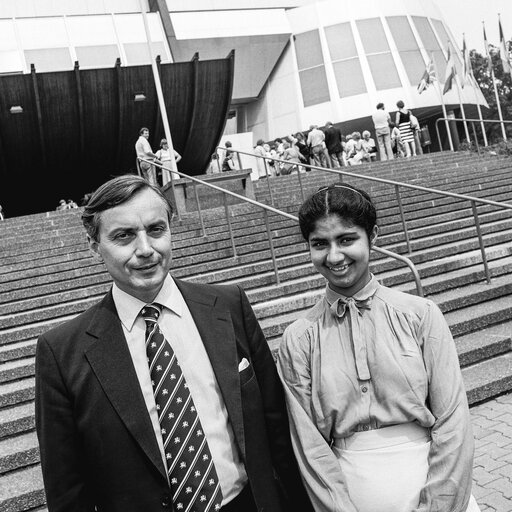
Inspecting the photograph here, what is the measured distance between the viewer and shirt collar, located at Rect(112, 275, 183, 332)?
1.94 m

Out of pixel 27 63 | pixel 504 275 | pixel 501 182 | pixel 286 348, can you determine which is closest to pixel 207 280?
pixel 504 275

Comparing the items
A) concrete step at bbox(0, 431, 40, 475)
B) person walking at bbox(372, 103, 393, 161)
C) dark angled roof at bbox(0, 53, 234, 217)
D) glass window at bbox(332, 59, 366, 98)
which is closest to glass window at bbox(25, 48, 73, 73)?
dark angled roof at bbox(0, 53, 234, 217)

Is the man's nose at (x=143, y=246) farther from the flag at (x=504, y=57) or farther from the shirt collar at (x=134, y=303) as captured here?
the flag at (x=504, y=57)

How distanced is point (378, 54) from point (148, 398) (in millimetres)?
31058

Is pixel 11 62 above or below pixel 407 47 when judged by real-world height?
above

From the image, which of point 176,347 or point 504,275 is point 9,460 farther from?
point 504,275

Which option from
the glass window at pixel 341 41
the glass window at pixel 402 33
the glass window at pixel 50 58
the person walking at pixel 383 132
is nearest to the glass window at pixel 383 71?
the glass window at pixel 341 41

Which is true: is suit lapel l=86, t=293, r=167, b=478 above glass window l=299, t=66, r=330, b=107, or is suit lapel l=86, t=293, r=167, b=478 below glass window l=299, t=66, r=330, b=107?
below

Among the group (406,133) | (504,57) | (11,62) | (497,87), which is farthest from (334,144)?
(497,87)

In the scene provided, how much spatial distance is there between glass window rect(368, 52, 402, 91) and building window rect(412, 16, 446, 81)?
2.69 metres

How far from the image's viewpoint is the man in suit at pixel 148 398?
1.80 metres

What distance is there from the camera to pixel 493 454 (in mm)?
3826

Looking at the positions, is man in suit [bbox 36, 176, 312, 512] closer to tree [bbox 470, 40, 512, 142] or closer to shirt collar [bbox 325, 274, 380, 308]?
shirt collar [bbox 325, 274, 380, 308]

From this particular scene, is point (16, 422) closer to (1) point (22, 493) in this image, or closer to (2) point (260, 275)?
(1) point (22, 493)
